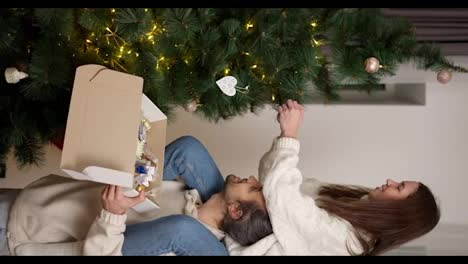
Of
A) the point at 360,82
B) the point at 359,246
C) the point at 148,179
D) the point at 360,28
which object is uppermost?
the point at 360,28

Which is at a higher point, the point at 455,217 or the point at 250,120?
the point at 250,120

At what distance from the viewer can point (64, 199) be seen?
141cm

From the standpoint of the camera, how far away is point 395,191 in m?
1.47

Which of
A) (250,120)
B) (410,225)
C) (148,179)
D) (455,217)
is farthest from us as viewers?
(250,120)

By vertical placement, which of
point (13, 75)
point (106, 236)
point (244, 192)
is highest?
point (13, 75)

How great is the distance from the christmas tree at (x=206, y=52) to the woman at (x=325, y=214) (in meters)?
0.15

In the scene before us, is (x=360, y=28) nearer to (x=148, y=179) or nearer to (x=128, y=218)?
(x=148, y=179)

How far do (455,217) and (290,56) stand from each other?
1.28 meters

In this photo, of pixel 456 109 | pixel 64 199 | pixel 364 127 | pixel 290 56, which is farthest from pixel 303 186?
pixel 456 109

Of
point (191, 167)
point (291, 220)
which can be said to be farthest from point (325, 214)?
point (191, 167)

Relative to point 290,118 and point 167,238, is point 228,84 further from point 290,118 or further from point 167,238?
point 167,238

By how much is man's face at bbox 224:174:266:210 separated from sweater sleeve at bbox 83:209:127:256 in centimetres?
31

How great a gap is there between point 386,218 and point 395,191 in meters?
0.08

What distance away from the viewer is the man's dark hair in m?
1.40
